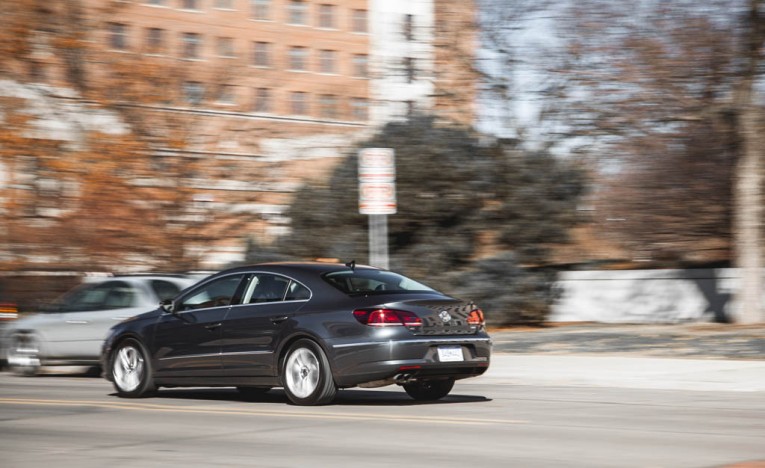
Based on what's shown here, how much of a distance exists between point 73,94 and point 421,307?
2213 cm

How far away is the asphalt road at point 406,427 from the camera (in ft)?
29.0

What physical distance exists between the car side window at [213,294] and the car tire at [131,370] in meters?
0.77

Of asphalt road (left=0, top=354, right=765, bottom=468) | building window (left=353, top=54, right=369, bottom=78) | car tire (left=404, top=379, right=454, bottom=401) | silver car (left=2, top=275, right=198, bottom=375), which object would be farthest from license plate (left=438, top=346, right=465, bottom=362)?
building window (left=353, top=54, right=369, bottom=78)

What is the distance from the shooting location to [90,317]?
728 inches

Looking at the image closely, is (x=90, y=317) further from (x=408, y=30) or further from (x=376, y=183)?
(x=408, y=30)

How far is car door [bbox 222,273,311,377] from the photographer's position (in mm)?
12984

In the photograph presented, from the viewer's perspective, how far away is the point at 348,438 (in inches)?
395

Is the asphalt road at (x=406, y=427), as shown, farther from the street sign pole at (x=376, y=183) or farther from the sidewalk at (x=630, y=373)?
the street sign pole at (x=376, y=183)

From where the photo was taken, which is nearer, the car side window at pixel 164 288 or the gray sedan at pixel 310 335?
the gray sedan at pixel 310 335

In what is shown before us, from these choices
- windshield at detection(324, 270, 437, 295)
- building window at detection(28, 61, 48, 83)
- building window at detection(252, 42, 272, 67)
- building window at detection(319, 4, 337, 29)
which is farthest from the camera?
building window at detection(319, 4, 337, 29)

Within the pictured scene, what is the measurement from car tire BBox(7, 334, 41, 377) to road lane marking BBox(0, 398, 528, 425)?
4.94 meters

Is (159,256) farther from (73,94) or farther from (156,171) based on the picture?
(73,94)

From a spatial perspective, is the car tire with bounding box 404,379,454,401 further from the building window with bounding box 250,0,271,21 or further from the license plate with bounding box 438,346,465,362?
the building window with bounding box 250,0,271,21

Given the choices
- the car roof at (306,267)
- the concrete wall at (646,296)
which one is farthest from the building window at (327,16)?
the car roof at (306,267)
